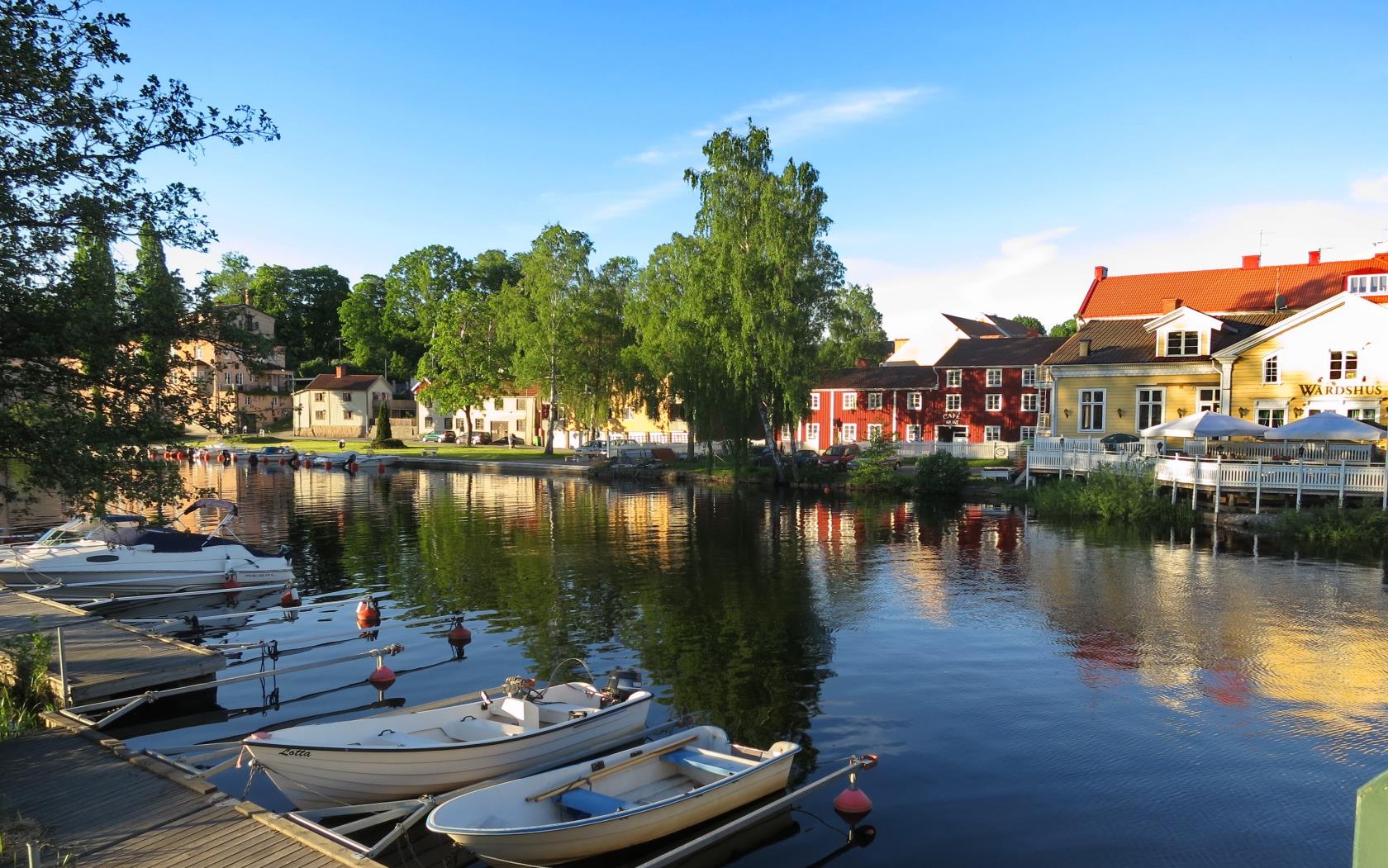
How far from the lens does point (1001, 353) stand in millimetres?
67688

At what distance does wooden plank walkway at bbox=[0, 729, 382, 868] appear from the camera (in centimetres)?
837

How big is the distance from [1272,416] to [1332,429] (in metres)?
11.0

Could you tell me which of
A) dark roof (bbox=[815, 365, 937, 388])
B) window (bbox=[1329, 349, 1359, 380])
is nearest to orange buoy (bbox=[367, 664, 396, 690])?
window (bbox=[1329, 349, 1359, 380])

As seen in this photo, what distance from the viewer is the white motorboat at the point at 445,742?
34.5ft

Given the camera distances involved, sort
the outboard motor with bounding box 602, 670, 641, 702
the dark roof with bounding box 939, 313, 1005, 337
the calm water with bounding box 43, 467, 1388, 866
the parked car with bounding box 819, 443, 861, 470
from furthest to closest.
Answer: the dark roof with bounding box 939, 313, 1005, 337 → the parked car with bounding box 819, 443, 861, 470 → the outboard motor with bounding box 602, 670, 641, 702 → the calm water with bounding box 43, 467, 1388, 866

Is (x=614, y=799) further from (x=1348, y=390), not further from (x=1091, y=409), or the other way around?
(x=1091, y=409)

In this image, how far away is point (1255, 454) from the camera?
3959cm

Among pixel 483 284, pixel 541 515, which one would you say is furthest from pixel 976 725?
pixel 483 284

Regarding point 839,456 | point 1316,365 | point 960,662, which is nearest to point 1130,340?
point 1316,365

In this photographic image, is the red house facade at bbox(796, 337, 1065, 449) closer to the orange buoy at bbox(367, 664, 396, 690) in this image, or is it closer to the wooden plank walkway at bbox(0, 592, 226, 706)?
the orange buoy at bbox(367, 664, 396, 690)

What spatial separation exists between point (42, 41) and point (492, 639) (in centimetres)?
1300

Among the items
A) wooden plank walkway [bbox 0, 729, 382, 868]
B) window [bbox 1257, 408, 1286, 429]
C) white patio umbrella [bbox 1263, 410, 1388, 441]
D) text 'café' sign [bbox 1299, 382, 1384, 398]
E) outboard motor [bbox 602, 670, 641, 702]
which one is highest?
text 'café' sign [bbox 1299, 382, 1384, 398]

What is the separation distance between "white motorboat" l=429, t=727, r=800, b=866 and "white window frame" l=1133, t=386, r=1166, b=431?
41065 millimetres

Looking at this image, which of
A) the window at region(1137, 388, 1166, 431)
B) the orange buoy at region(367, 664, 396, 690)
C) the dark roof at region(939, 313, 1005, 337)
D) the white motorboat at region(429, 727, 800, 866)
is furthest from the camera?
the dark roof at region(939, 313, 1005, 337)
